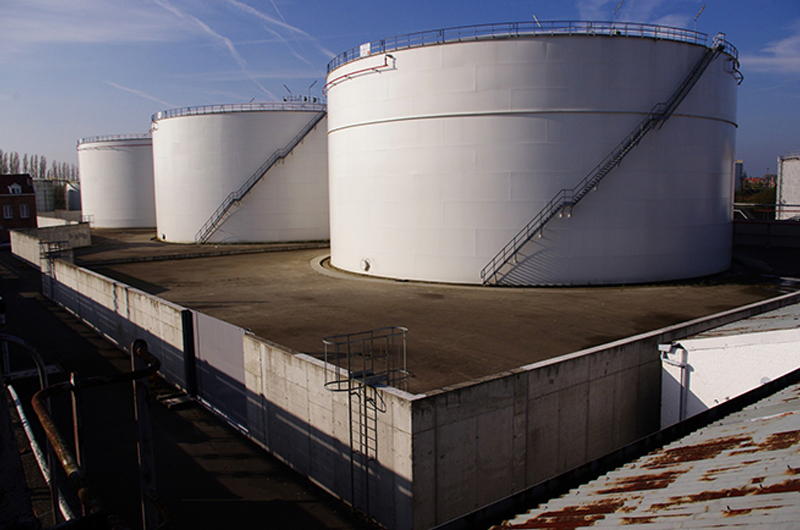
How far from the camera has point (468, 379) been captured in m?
9.72

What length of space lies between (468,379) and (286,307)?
731 centimetres

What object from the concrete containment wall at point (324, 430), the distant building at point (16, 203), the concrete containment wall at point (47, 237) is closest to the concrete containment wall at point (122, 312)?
the concrete containment wall at point (324, 430)

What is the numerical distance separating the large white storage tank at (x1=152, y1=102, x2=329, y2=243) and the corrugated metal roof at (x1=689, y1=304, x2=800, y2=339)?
25.1 metres

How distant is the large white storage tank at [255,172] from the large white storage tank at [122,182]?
17635mm

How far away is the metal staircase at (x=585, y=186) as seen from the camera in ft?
58.5

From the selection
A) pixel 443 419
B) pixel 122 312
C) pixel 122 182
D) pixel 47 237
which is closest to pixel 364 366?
pixel 443 419

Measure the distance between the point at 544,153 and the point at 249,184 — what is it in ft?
→ 69.9

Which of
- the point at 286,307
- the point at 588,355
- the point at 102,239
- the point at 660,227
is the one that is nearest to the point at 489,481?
the point at 588,355

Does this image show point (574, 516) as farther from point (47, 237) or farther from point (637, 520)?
point (47, 237)

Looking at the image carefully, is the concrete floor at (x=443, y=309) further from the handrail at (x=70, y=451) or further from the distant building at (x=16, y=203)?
the distant building at (x=16, y=203)

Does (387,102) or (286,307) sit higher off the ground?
(387,102)

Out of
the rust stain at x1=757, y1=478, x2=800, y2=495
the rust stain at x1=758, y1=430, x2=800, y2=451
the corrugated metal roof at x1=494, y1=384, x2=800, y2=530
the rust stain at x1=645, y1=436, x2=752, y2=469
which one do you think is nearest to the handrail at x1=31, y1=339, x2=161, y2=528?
the corrugated metal roof at x1=494, y1=384, x2=800, y2=530

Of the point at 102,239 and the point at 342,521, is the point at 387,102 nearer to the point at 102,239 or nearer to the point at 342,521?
the point at 342,521

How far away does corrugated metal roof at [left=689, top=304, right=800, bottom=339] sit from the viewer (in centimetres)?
1186
